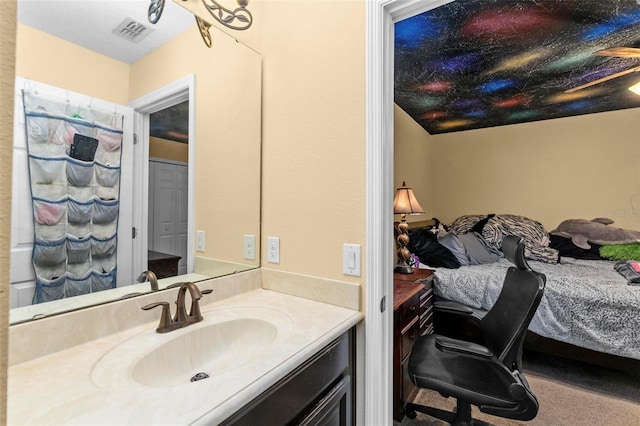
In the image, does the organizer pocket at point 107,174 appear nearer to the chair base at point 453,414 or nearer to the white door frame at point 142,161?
the white door frame at point 142,161

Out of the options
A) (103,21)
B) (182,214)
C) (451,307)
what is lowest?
(451,307)

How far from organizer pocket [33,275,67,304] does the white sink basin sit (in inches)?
9.7

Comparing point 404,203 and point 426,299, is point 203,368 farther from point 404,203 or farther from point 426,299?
point 404,203

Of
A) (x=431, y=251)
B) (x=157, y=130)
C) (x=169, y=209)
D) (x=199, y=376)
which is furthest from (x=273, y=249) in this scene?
(x=431, y=251)

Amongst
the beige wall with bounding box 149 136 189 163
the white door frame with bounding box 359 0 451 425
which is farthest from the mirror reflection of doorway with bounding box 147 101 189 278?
the white door frame with bounding box 359 0 451 425

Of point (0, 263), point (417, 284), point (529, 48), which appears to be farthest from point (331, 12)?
point (529, 48)

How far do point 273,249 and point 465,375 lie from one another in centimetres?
116

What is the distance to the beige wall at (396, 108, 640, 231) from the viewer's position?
142 inches

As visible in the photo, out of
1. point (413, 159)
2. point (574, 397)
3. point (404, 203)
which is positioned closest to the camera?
point (574, 397)

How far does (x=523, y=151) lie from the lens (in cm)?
414

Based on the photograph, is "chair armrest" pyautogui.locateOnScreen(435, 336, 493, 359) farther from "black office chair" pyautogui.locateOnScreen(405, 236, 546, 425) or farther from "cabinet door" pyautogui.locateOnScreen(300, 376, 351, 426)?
"cabinet door" pyautogui.locateOnScreen(300, 376, 351, 426)

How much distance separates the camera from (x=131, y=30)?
1035 millimetres

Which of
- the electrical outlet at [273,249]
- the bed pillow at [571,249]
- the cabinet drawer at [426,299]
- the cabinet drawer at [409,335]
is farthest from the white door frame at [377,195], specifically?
the bed pillow at [571,249]

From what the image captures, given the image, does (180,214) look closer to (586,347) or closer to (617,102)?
(586,347)
